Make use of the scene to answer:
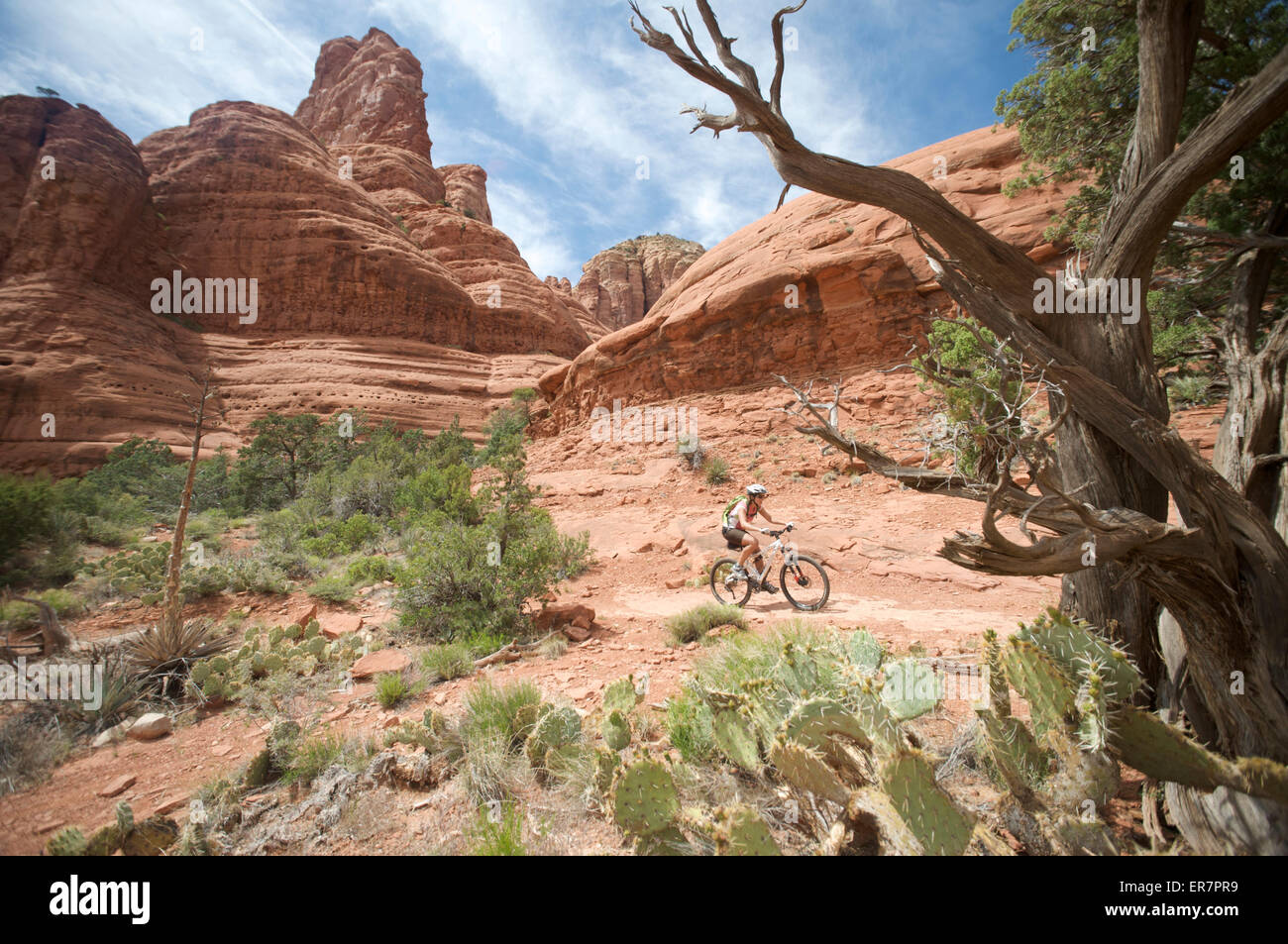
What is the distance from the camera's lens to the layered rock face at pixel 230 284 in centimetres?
2838

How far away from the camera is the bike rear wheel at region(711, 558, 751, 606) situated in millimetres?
7137

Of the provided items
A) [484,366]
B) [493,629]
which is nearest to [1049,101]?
[493,629]

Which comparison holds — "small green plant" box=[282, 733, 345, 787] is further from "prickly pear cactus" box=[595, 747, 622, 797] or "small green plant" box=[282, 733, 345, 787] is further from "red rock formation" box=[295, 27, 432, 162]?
"red rock formation" box=[295, 27, 432, 162]

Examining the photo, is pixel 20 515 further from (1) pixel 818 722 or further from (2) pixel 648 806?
(1) pixel 818 722

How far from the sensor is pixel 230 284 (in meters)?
38.9

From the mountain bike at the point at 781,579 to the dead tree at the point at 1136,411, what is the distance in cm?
393

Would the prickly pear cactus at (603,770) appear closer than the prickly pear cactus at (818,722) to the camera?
No

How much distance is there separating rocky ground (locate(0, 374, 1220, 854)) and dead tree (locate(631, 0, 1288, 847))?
937 mm

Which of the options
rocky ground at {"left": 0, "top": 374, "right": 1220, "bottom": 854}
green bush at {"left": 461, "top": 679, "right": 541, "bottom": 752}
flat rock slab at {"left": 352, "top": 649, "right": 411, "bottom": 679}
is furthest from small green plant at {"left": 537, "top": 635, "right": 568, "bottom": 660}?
green bush at {"left": 461, "top": 679, "right": 541, "bottom": 752}

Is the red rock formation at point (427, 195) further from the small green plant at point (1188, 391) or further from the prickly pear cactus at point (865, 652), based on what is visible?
the prickly pear cactus at point (865, 652)

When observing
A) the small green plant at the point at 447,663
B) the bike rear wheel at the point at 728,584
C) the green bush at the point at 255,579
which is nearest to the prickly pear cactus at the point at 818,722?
the small green plant at the point at 447,663

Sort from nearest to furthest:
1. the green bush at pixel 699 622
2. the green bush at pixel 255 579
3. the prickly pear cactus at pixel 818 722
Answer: the prickly pear cactus at pixel 818 722 → the green bush at pixel 699 622 → the green bush at pixel 255 579

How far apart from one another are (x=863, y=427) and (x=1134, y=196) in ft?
49.1

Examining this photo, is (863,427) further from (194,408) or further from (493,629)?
(194,408)
